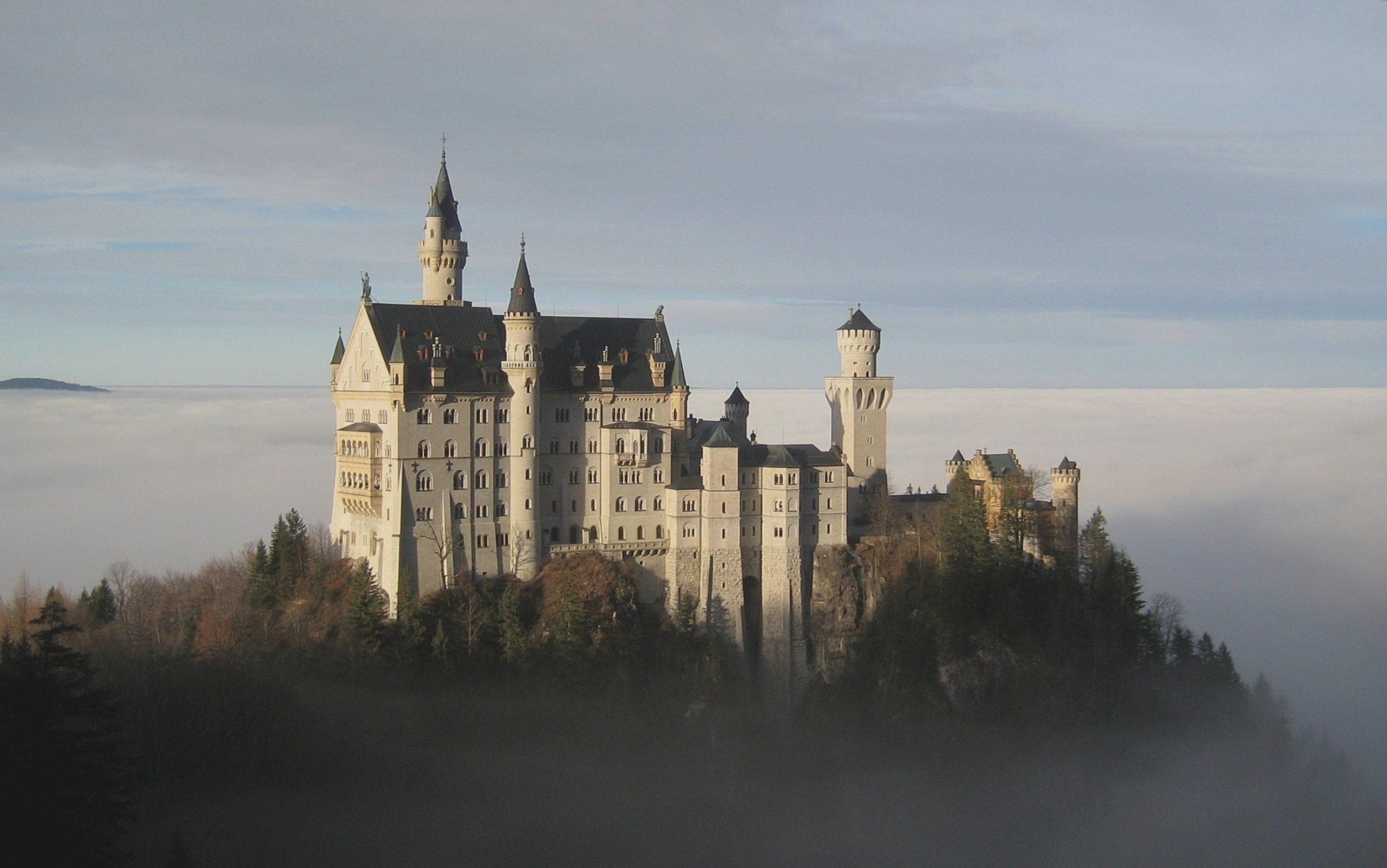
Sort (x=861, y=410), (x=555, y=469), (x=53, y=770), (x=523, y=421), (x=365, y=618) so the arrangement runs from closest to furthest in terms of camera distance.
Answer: (x=53, y=770)
(x=365, y=618)
(x=523, y=421)
(x=555, y=469)
(x=861, y=410)

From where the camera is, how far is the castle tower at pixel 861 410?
84.2 m

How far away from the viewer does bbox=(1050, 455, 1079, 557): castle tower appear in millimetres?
82062

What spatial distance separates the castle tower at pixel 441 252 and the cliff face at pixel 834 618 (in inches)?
990

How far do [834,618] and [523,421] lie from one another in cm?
1951

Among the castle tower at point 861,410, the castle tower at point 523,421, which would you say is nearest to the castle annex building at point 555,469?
the castle tower at point 523,421

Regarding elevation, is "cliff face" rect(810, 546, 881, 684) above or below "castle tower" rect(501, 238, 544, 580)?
below

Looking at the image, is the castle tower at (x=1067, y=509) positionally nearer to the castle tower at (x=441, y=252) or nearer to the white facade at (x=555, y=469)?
the white facade at (x=555, y=469)

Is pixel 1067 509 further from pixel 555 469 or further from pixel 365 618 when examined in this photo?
pixel 365 618

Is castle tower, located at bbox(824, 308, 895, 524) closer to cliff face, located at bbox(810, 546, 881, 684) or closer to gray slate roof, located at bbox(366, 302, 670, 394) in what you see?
cliff face, located at bbox(810, 546, 881, 684)

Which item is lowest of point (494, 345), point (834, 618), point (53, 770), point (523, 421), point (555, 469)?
point (53, 770)

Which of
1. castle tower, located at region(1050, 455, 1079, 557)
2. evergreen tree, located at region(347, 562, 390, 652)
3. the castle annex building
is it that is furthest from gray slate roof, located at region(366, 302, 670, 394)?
castle tower, located at region(1050, 455, 1079, 557)

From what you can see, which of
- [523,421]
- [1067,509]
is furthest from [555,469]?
[1067,509]

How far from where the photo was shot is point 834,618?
78438mm

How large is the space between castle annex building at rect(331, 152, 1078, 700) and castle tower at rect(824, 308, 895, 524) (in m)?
4.62
